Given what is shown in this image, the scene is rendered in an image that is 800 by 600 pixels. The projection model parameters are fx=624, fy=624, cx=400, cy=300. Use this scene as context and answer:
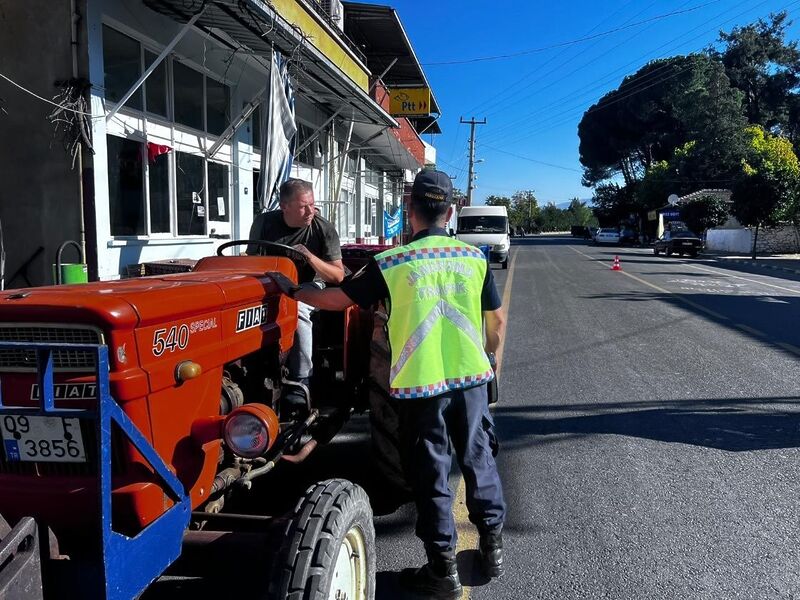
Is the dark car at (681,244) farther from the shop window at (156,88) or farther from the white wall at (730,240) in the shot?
the shop window at (156,88)

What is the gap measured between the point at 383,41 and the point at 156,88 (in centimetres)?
1279

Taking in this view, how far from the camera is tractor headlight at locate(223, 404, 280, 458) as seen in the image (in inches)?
95.7

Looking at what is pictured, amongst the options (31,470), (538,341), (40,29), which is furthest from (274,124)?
(31,470)

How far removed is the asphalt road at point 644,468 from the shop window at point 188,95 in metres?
6.38

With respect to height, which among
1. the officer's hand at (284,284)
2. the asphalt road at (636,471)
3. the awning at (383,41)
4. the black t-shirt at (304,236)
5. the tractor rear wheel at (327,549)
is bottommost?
the asphalt road at (636,471)

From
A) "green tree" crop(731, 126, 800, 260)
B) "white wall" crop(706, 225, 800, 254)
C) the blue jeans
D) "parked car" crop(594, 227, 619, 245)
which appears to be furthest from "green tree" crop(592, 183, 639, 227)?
the blue jeans

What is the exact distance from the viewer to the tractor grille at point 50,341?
6.92 feet

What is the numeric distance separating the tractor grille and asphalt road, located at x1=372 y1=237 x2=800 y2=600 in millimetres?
1821

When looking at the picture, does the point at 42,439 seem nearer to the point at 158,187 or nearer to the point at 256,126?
the point at 158,187

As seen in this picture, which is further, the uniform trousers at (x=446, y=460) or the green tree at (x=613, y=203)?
the green tree at (x=613, y=203)

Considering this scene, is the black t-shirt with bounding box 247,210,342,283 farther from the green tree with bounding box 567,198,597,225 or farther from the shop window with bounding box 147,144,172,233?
the green tree with bounding box 567,198,597,225

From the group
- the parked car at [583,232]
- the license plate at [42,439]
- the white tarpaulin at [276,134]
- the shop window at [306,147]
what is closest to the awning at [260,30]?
the white tarpaulin at [276,134]

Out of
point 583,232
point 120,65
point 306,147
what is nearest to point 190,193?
point 120,65

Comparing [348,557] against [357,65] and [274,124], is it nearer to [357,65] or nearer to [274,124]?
[274,124]
